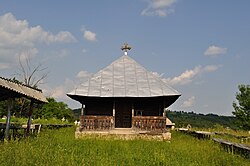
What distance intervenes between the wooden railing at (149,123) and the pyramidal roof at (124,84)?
4.43 ft

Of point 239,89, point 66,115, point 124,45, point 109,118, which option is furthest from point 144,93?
point 66,115

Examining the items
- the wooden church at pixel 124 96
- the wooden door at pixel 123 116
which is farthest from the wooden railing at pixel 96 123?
the wooden door at pixel 123 116

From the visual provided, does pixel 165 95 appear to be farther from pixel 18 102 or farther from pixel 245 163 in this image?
pixel 18 102

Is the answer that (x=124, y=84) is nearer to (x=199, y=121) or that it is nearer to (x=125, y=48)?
(x=125, y=48)

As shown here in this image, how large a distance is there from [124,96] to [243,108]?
38219mm

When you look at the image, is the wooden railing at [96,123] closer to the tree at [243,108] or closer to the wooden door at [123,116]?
the wooden door at [123,116]

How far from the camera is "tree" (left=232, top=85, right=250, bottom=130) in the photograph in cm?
4919

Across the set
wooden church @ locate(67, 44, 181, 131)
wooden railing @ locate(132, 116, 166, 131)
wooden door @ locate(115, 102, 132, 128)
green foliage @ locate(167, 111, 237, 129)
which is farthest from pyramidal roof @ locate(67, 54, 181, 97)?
green foliage @ locate(167, 111, 237, 129)

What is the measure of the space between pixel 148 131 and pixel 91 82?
468 cm

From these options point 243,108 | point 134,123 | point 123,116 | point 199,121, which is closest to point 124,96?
point 134,123

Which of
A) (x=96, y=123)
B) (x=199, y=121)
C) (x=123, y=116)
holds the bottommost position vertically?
(x=96, y=123)

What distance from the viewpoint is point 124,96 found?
18.1 m

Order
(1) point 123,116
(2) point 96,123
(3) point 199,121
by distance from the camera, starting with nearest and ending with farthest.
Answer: (2) point 96,123, (1) point 123,116, (3) point 199,121

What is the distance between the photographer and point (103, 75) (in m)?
20.1
